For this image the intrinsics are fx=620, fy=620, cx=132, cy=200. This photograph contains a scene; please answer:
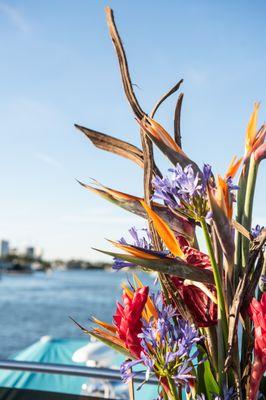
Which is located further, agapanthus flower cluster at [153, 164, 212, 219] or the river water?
the river water

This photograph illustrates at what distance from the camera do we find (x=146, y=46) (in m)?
2.24

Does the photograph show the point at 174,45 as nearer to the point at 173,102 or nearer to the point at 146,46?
the point at 146,46

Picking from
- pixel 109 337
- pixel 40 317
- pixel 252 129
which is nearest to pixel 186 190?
pixel 252 129

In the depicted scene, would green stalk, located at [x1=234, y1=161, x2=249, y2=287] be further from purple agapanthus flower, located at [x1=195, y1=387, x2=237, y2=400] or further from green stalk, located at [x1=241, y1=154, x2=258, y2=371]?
purple agapanthus flower, located at [x1=195, y1=387, x2=237, y2=400]

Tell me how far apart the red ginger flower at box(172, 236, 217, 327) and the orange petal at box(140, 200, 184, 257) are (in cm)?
3

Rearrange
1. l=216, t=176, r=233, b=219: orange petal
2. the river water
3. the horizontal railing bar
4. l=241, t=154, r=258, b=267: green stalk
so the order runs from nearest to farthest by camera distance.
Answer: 1. l=216, t=176, r=233, b=219: orange petal
2. l=241, t=154, r=258, b=267: green stalk
3. the horizontal railing bar
4. the river water

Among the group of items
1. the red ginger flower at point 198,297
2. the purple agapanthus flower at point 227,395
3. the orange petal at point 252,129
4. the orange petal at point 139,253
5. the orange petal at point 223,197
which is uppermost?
the orange petal at point 252,129

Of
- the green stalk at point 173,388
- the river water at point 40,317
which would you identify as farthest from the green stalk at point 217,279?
the river water at point 40,317

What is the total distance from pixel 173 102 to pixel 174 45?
1028 mm

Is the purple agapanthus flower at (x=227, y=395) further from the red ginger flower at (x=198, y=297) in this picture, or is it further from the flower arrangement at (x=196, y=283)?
the red ginger flower at (x=198, y=297)

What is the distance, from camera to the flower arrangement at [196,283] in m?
0.95

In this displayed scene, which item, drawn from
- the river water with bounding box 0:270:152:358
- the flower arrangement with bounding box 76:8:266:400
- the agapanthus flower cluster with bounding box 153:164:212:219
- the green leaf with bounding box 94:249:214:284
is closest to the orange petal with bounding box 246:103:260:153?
the flower arrangement with bounding box 76:8:266:400

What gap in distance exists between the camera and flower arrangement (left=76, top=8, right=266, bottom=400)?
37.6 inches

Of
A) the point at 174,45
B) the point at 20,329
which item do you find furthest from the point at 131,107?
→ the point at 20,329
